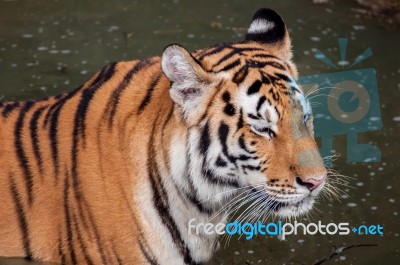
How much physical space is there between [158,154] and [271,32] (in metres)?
0.61

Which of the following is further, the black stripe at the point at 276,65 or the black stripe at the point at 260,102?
the black stripe at the point at 276,65

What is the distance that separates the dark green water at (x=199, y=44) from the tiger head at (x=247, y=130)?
3.06 feet

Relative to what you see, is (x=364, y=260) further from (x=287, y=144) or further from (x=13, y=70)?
(x=13, y=70)

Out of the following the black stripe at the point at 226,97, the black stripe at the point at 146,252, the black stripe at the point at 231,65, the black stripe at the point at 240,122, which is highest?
the black stripe at the point at 231,65

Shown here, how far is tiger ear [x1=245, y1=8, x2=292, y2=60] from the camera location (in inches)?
117

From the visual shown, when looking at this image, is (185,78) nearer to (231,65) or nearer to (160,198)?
(231,65)

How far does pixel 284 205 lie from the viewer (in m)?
2.77

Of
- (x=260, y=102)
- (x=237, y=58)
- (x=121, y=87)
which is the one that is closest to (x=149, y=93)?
(x=121, y=87)

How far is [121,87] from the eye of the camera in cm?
298

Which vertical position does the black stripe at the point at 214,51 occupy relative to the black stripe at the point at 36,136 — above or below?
above

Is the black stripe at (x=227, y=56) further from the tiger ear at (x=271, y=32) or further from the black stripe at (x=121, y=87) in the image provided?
the black stripe at (x=121, y=87)

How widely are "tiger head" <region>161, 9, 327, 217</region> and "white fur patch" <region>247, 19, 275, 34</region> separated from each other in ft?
0.82

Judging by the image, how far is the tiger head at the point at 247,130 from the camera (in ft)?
8.74

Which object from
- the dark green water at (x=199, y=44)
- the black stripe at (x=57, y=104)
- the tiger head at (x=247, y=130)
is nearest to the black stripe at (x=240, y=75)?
the tiger head at (x=247, y=130)
